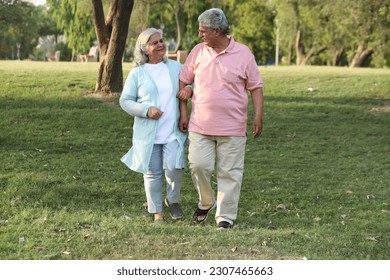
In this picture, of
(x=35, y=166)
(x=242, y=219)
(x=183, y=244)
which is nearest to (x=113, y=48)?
(x=35, y=166)

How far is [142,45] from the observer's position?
654 centimetres

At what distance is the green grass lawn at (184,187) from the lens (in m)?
6.03

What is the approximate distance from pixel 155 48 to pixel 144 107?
0.54 m

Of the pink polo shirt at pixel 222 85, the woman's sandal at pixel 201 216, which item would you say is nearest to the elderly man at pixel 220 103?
the pink polo shirt at pixel 222 85

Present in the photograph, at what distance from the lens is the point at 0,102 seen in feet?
49.3

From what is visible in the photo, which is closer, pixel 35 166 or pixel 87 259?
pixel 87 259

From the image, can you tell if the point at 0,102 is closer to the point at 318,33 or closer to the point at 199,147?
the point at 199,147

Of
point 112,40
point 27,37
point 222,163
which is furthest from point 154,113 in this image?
point 27,37

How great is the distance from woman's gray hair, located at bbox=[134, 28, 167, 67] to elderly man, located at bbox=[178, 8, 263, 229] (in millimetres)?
374

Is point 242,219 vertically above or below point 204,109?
below

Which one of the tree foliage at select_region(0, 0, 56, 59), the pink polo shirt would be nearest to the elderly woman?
the pink polo shirt

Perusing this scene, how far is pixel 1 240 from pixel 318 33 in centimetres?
4090

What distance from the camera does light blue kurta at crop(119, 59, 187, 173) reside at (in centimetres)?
658

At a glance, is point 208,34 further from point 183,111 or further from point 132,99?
point 132,99
